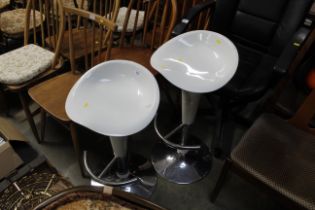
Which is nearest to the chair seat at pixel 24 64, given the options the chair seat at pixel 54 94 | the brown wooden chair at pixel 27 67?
the brown wooden chair at pixel 27 67

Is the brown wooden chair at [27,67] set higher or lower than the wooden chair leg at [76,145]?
higher

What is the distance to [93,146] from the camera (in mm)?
1556

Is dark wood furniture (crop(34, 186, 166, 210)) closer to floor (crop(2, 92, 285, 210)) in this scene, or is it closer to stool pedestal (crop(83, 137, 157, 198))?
stool pedestal (crop(83, 137, 157, 198))

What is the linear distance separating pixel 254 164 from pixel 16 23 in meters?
1.91

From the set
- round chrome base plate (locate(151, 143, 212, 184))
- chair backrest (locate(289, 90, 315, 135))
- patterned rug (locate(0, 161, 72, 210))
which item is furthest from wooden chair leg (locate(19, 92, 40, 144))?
chair backrest (locate(289, 90, 315, 135))

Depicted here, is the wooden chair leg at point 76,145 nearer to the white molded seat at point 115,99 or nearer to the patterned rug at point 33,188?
the patterned rug at point 33,188

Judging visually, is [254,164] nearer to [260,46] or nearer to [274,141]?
[274,141]

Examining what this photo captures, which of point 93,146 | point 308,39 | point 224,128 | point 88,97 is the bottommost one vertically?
point 93,146

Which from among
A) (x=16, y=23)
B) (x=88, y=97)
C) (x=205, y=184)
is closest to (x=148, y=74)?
(x=88, y=97)

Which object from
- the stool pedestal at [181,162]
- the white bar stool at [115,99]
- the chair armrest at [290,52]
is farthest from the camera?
the stool pedestal at [181,162]

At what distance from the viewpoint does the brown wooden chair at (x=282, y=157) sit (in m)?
0.92

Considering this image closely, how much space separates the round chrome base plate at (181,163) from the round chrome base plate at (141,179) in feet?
0.16

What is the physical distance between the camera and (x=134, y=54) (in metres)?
1.58

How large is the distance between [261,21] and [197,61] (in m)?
0.75
